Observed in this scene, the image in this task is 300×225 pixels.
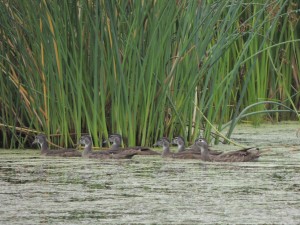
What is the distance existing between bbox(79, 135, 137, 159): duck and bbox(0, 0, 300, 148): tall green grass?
214 mm

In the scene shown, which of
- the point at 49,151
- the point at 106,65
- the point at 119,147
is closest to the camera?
the point at 119,147

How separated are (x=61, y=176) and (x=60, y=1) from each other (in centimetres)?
178

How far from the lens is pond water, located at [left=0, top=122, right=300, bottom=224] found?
5.12 metres

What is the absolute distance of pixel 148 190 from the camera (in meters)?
6.05

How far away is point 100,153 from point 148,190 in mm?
1742

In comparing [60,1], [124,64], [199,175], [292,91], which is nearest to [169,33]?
[124,64]

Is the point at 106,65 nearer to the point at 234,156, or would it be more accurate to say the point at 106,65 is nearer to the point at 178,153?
the point at 178,153

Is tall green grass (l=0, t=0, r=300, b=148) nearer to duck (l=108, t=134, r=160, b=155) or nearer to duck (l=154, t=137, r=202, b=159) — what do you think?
duck (l=108, t=134, r=160, b=155)

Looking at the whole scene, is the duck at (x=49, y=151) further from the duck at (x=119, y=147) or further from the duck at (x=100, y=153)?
the duck at (x=119, y=147)

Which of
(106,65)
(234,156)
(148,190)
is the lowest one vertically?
(148,190)

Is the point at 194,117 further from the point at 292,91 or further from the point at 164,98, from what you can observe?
the point at 292,91

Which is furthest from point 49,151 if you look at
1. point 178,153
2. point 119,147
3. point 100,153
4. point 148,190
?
point 148,190

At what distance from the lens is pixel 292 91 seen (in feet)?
37.9

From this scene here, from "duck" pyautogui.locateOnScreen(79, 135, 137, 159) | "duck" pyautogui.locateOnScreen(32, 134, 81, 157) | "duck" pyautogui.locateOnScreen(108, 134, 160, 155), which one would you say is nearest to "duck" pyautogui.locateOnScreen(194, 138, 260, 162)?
"duck" pyautogui.locateOnScreen(108, 134, 160, 155)
